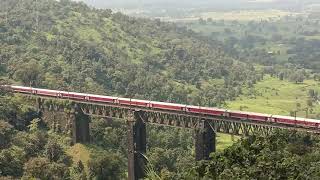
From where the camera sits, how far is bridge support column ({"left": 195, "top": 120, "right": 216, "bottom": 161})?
64.6m

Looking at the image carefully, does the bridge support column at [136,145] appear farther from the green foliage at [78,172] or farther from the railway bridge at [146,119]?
the green foliage at [78,172]

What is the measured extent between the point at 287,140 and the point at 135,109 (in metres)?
22.8

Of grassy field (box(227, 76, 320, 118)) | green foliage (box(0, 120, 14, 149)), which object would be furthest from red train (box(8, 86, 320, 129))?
grassy field (box(227, 76, 320, 118))

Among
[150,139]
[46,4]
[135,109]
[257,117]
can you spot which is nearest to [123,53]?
[46,4]

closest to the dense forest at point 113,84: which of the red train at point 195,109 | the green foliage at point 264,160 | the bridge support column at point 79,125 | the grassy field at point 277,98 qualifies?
the green foliage at point 264,160

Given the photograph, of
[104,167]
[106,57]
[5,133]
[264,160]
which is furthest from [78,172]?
[106,57]

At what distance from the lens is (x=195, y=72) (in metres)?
157

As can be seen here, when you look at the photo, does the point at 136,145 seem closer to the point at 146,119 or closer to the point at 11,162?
the point at 146,119

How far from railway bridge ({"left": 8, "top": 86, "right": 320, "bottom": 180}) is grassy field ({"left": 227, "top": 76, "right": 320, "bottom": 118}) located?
58.9 meters

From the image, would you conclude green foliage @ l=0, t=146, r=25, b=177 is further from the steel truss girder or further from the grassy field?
the grassy field

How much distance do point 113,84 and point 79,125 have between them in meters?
45.2

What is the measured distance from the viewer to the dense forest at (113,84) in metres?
50.5

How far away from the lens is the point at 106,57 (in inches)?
5497

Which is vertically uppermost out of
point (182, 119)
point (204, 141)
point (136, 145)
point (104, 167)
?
point (182, 119)
